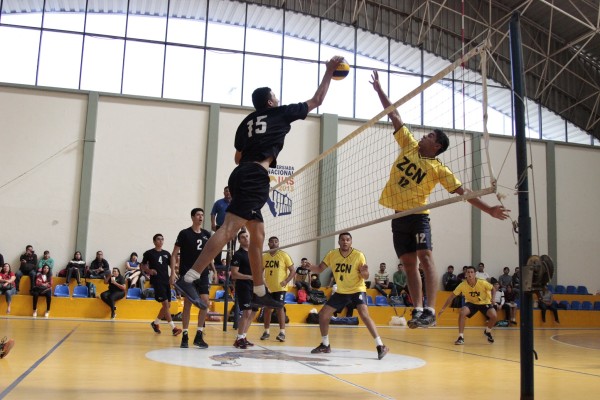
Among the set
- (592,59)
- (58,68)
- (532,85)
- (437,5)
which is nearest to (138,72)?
(58,68)

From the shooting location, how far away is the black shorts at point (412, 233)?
5.28 metres

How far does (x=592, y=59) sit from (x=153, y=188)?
17.6 m

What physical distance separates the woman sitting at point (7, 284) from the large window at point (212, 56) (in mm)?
6745

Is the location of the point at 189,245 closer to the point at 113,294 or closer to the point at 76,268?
the point at 113,294

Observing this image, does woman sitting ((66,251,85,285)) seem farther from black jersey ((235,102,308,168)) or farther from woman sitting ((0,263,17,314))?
black jersey ((235,102,308,168))

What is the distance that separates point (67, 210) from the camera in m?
18.2

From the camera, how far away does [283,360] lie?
6.97 meters

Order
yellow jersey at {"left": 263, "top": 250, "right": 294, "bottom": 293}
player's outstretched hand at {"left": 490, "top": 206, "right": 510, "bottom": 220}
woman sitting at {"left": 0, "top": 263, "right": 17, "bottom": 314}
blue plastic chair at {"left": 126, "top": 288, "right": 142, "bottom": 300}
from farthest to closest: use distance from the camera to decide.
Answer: blue plastic chair at {"left": 126, "top": 288, "right": 142, "bottom": 300} → woman sitting at {"left": 0, "top": 263, "right": 17, "bottom": 314} → yellow jersey at {"left": 263, "top": 250, "right": 294, "bottom": 293} → player's outstretched hand at {"left": 490, "top": 206, "right": 510, "bottom": 220}

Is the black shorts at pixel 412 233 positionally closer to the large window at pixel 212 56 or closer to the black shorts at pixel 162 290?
the black shorts at pixel 162 290

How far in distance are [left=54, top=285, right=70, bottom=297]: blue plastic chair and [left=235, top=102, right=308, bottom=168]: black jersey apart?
40.3 ft

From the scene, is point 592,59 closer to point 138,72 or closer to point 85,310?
point 138,72

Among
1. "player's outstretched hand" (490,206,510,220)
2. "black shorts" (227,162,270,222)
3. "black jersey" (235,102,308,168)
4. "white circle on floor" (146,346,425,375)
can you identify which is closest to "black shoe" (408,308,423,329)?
"player's outstretched hand" (490,206,510,220)

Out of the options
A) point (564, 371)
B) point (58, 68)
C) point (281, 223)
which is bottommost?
point (564, 371)

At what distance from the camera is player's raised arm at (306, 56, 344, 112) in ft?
16.0
